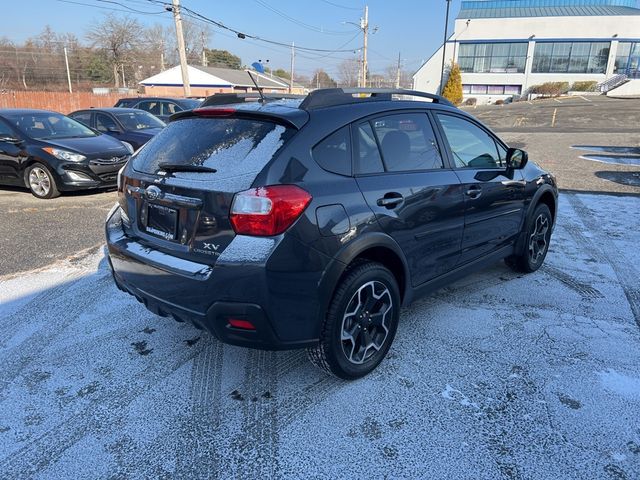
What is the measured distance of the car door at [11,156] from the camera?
809cm

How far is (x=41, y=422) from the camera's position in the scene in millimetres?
2580

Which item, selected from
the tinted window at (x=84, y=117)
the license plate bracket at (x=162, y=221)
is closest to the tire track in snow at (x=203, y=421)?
the license plate bracket at (x=162, y=221)

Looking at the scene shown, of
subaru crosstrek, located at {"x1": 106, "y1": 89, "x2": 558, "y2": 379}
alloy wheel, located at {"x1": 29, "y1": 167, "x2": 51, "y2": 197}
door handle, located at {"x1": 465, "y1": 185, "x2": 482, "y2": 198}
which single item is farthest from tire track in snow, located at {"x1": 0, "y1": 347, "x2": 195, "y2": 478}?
alloy wheel, located at {"x1": 29, "y1": 167, "x2": 51, "y2": 197}

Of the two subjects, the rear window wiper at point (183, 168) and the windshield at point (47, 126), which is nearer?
the rear window wiper at point (183, 168)

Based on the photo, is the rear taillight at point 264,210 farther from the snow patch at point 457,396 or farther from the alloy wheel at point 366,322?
the snow patch at point 457,396

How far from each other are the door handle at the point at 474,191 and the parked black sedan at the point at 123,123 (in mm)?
8422

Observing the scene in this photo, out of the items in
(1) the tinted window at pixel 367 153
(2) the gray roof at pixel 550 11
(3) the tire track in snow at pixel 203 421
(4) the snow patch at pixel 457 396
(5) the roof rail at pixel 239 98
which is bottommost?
(3) the tire track in snow at pixel 203 421

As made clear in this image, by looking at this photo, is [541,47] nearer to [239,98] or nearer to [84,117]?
[84,117]

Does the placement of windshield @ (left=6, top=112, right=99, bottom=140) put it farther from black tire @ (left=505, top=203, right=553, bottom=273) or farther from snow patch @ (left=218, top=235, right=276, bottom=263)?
black tire @ (left=505, top=203, right=553, bottom=273)

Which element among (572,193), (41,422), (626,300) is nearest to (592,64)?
(572,193)

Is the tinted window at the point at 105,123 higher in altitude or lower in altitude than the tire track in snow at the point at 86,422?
higher

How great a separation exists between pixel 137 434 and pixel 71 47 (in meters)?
83.7

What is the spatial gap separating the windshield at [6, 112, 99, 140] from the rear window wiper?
6822 mm

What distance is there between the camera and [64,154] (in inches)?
312
